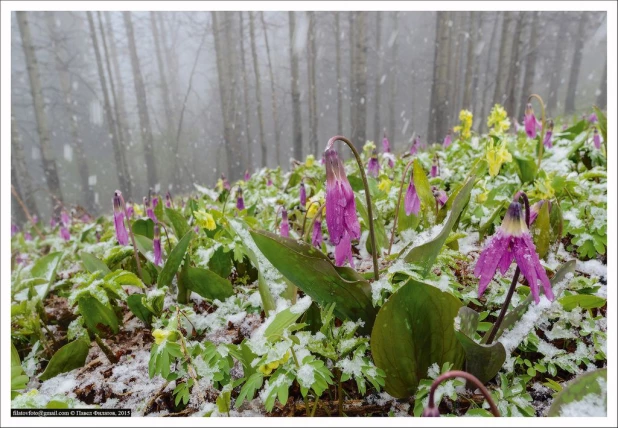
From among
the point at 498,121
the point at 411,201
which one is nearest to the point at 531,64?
the point at 498,121

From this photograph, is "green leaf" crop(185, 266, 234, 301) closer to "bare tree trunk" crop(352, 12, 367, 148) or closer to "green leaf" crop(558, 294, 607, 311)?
"green leaf" crop(558, 294, 607, 311)

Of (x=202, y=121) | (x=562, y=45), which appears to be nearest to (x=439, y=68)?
(x=562, y=45)

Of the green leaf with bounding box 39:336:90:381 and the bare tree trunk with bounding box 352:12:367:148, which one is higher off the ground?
the bare tree trunk with bounding box 352:12:367:148

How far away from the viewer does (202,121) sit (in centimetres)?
3319

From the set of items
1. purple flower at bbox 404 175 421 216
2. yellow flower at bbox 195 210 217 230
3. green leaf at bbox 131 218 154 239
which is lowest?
green leaf at bbox 131 218 154 239

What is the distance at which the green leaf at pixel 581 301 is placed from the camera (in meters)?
1.15

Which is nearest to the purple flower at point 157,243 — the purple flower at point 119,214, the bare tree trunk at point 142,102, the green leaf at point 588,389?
the purple flower at point 119,214

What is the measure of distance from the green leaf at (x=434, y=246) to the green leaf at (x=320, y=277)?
7.6 inches

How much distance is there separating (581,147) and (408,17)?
119 feet

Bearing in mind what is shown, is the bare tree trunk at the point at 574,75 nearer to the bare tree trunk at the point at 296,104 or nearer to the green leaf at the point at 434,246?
the bare tree trunk at the point at 296,104

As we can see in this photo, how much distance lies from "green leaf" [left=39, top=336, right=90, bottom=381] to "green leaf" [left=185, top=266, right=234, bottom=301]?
450 millimetres

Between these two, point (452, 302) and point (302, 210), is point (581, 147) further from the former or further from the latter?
point (452, 302)

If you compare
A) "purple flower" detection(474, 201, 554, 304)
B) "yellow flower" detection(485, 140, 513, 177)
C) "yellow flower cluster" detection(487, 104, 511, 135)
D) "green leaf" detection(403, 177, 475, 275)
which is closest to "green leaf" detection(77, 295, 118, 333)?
"green leaf" detection(403, 177, 475, 275)

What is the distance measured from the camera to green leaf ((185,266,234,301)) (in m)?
1.54
